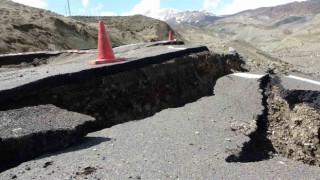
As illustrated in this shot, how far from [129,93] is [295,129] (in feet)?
7.51

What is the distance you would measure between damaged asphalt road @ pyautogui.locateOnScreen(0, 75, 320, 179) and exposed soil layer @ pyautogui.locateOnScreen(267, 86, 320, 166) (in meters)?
0.42

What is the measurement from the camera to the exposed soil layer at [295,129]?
4918mm

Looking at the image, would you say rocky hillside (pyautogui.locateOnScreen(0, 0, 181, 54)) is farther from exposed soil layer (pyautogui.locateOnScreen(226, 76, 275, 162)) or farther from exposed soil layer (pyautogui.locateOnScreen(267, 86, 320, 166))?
exposed soil layer (pyautogui.locateOnScreen(226, 76, 275, 162))

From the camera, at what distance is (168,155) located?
11.6 feet

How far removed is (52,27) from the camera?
19.6m

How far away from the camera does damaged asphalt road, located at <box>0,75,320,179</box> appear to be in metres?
3.18

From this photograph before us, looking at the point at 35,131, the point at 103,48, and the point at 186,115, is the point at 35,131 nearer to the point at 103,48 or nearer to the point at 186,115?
the point at 186,115

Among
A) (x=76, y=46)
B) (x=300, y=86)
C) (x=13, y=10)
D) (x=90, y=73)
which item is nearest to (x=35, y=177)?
(x=90, y=73)

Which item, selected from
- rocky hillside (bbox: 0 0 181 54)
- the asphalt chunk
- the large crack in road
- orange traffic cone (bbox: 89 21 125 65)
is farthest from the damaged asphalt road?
rocky hillside (bbox: 0 0 181 54)

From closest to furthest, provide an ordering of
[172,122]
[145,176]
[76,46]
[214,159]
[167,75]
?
[145,176], [214,159], [172,122], [167,75], [76,46]

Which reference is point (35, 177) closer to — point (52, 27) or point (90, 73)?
point (90, 73)

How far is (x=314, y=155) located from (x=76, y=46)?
51.9 feet

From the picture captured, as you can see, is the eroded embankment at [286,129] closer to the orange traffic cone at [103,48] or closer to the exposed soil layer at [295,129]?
the exposed soil layer at [295,129]

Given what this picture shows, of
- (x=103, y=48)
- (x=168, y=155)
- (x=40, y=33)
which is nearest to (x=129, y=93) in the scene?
(x=103, y=48)
